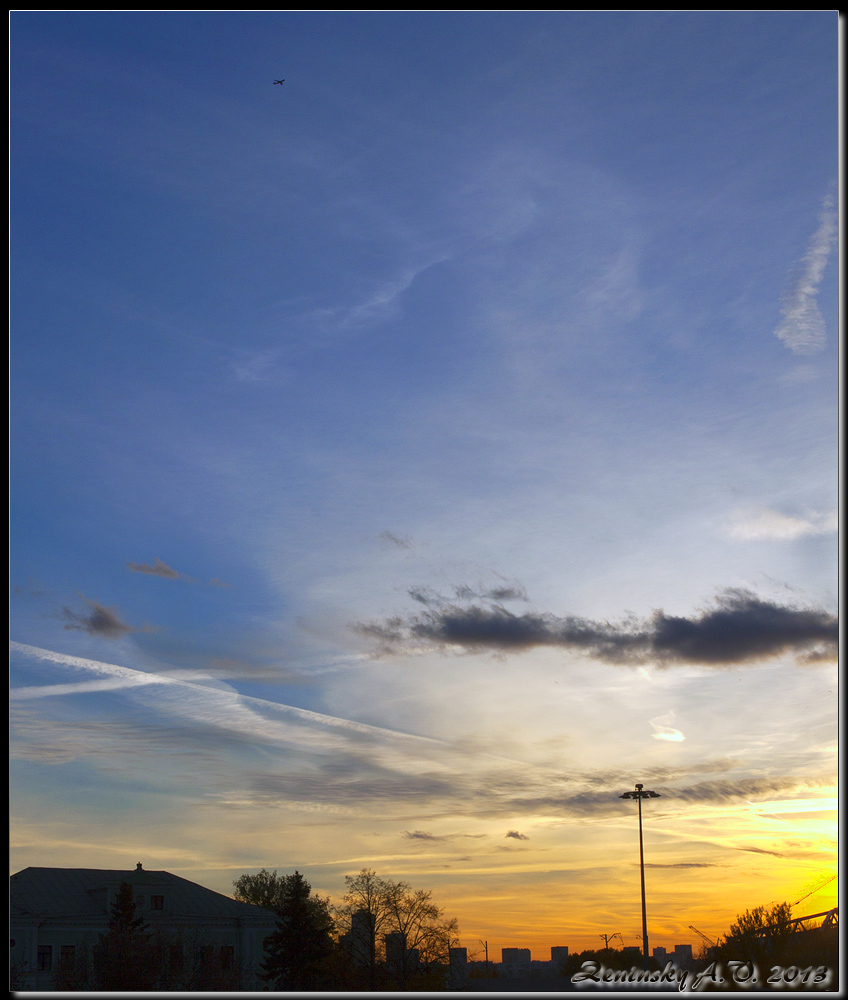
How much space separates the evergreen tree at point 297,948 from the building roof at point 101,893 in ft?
8.84

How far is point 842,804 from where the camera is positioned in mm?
15250

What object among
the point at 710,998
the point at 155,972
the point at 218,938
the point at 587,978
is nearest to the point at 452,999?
Result: the point at 710,998

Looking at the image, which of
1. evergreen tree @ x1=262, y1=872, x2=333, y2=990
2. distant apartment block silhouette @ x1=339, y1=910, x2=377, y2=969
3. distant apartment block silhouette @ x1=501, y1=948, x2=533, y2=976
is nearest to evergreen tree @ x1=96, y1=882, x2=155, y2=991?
evergreen tree @ x1=262, y1=872, x2=333, y2=990

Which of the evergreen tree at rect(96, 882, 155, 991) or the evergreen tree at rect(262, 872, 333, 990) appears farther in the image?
the evergreen tree at rect(262, 872, 333, 990)

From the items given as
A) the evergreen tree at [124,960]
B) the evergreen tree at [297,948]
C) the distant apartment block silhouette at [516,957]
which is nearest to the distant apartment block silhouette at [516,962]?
the distant apartment block silhouette at [516,957]

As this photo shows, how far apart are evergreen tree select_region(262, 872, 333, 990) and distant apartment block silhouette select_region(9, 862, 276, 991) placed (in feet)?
4.12

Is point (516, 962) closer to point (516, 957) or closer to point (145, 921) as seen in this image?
point (516, 957)

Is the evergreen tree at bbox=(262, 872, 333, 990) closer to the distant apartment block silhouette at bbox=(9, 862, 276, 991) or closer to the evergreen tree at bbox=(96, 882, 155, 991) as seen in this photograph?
the distant apartment block silhouette at bbox=(9, 862, 276, 991)

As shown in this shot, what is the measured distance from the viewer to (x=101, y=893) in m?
75.5

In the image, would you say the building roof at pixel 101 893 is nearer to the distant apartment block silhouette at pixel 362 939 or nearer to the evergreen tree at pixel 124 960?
the evergreen tree at pixel 124 960

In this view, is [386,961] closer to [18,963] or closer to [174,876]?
[174,876]

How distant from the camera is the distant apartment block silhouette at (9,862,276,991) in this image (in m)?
67.3

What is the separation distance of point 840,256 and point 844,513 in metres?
4.65

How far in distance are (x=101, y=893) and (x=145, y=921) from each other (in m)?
4.59
